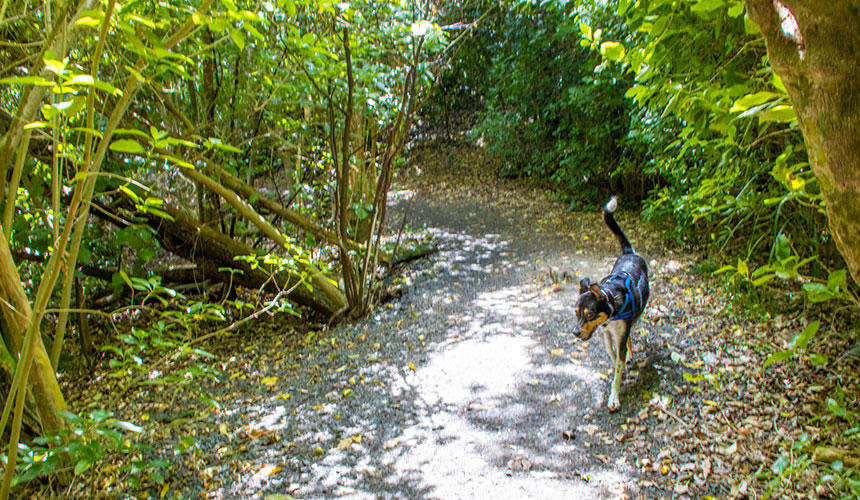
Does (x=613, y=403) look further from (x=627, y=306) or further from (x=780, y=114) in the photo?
(x=780, y=114)

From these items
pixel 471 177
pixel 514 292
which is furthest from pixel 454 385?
pixel 471 177

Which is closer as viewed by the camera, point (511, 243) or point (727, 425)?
point (727, 425)

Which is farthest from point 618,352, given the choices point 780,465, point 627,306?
point 780,465

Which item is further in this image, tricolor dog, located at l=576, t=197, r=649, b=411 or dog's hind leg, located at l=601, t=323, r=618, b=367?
dog's hind leg, located at l=601, t=323, r=618, b=367

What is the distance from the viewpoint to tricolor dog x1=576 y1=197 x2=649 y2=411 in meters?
3.35

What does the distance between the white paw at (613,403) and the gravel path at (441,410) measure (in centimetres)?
5

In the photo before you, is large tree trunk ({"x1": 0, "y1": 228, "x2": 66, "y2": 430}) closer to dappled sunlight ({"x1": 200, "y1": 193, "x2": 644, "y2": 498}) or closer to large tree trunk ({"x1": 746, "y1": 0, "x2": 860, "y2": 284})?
dappled sunlight ({"x1": 200, "y1": 193, "x2": 644, "y2": 498})

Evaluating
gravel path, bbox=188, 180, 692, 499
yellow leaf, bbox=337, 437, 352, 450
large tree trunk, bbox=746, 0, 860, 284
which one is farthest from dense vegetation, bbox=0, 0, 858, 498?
yellow leaf, bbox=337, 437, 352, 450

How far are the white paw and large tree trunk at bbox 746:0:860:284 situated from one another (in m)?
2.70

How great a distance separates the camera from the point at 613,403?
138 inches

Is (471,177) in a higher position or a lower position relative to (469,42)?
lower

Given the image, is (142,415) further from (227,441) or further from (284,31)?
(284,31)

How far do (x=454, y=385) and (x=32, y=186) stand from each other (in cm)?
368

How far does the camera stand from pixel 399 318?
5750 millimetres
